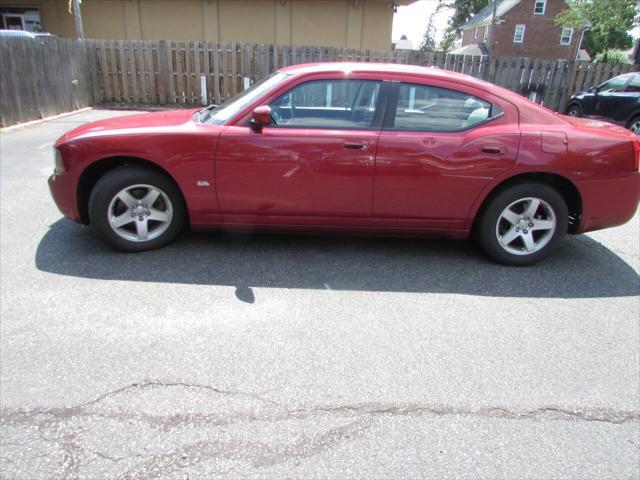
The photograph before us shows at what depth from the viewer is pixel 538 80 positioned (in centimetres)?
1401

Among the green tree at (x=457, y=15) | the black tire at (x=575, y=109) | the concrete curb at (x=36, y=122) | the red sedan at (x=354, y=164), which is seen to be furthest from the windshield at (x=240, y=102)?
the green tree at (x=457, y=15)

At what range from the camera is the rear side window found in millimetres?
4008

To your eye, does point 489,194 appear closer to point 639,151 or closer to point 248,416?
point 639,151

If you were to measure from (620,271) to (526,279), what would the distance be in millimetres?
972

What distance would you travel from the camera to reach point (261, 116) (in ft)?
12.6

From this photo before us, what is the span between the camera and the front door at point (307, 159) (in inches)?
154

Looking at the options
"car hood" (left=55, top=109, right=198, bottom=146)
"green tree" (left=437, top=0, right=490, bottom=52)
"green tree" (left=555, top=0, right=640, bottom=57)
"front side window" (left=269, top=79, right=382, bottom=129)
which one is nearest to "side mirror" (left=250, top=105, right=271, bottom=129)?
"front side window" (left=269, top=79, right=382, bottom=129)

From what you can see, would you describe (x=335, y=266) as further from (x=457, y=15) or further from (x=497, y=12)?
(x=457, y=15)

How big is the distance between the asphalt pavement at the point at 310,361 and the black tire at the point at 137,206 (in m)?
0.16

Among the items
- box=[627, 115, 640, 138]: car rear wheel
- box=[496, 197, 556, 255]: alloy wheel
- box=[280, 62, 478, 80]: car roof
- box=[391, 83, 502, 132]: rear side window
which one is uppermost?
box=[280, 62, 478, 80]: car roof

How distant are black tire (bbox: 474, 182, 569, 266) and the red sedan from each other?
1cm

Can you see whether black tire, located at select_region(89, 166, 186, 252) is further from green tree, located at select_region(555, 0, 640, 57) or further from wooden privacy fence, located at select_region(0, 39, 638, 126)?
green tree, located at select_region(555, 0, 640, 57)

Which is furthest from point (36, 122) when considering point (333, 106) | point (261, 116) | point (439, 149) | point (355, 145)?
point (439, 149)

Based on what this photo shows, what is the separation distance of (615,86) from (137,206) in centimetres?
1179
